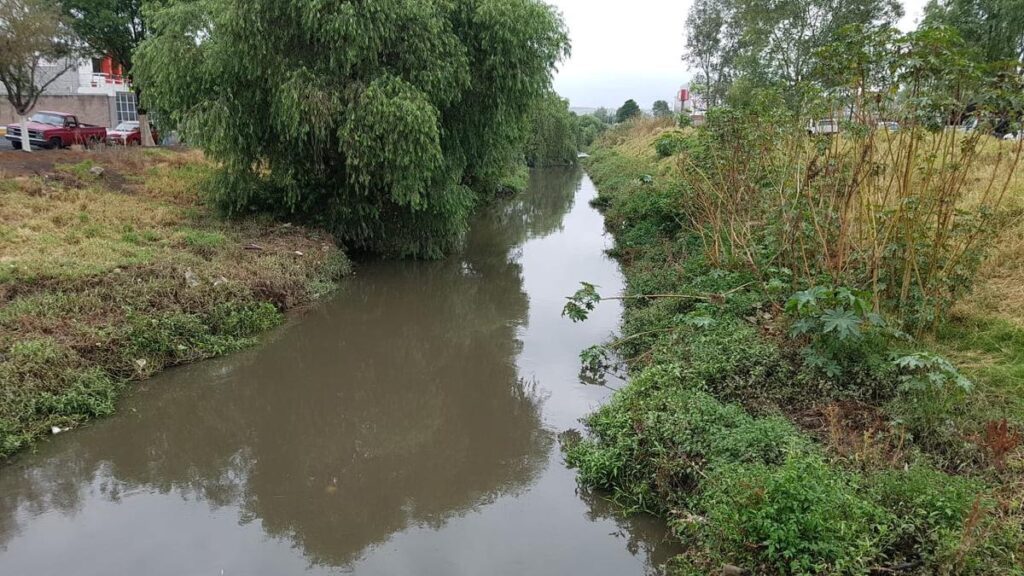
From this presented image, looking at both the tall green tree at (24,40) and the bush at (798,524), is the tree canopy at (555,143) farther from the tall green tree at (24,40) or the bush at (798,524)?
the bush at (798,524)

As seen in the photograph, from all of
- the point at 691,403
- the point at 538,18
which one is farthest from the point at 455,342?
the point at 538,18

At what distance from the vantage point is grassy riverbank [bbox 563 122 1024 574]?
366 centimetres

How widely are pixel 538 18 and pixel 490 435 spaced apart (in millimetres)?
8292

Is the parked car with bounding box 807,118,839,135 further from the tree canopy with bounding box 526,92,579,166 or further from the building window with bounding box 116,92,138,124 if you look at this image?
the building window with bounding box 116,92,138,124

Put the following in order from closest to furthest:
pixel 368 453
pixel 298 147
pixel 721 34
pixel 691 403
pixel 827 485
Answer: pixel 827 485, pixel 691 403, pixel 368 453, pixel 298 147, pixel 721 34

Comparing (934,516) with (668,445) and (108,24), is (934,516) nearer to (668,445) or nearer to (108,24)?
A: (668,445)

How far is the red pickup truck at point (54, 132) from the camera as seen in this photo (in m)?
17.8

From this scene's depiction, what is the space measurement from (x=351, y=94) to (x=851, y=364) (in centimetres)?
836

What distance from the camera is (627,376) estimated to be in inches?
298

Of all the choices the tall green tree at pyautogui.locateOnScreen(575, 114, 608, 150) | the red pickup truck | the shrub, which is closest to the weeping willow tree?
the shrub

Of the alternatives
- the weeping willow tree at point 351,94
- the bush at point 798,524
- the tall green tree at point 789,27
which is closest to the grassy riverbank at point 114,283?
the weeping willow tree at point 351,94

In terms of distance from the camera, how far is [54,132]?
60.2 feet

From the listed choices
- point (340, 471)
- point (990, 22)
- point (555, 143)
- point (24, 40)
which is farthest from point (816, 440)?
point (555, 143)

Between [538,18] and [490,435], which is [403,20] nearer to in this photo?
[538,18]
